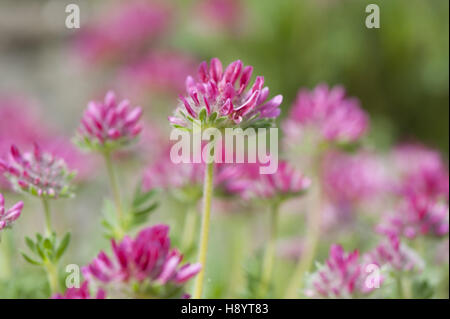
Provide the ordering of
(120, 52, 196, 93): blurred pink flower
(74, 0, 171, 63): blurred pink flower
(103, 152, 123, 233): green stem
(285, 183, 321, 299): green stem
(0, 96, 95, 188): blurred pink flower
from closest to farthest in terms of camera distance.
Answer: (103, 152, 123, 233): green stem < (285, 183, 321, 299): green stem < (0, 96, 95, 188): blurred pink flower < (120, 52, 196, 93): blurred pink flower < (74, 0, 171, 63): blurred pink flower

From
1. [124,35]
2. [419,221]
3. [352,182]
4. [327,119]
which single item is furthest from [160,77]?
[419,221]

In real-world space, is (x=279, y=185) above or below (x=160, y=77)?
below

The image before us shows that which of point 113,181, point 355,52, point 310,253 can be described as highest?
point 355,52

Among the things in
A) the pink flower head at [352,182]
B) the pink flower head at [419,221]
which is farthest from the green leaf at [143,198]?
the pink flower head at [352,182]

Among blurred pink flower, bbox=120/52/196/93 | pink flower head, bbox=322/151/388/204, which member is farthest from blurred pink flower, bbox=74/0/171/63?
pink flower head, bbox=322/151/388/204

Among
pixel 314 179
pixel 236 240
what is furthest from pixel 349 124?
pixel 236 240

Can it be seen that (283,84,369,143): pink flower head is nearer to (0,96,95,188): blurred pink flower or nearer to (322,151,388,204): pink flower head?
(322,151,388,204): pink flower head

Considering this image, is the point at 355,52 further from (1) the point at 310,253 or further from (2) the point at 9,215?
(2) the point at 9,215
